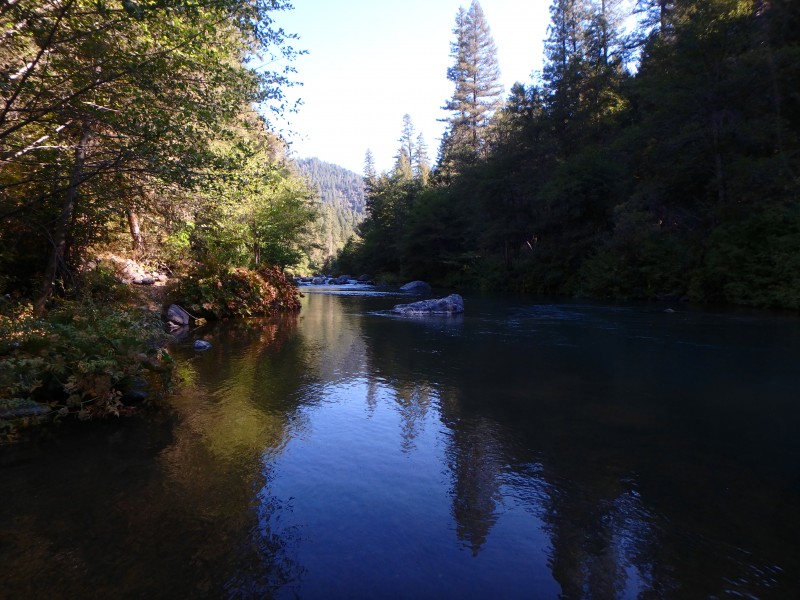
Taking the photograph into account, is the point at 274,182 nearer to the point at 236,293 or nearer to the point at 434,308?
the point at 236,293

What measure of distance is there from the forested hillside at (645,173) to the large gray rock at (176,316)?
2088cm

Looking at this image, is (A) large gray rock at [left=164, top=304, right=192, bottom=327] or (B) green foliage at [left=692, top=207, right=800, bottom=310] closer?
(A) large gray rock at [left=164, top=304, right=192, bottom=327]

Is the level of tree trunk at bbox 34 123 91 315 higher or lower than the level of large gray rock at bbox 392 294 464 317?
higher

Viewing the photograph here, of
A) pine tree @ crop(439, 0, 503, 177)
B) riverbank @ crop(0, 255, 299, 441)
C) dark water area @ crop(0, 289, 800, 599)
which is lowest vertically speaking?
dark water area @ crop(0, 289, 800, 599)

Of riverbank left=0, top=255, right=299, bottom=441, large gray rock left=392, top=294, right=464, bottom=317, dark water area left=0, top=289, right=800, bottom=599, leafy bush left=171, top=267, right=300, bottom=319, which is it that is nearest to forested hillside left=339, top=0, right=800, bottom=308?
large gray rock left=392, top=294, right=464, bottom=317

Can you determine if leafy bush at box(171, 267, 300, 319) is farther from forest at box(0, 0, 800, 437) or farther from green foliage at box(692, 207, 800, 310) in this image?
green foliage at box(692, 207, 800, 310)

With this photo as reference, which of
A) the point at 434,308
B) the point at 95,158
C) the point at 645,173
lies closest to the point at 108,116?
the point at 95,158

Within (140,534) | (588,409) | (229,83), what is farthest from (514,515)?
(229,83)

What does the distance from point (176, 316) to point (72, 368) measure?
9604 mm

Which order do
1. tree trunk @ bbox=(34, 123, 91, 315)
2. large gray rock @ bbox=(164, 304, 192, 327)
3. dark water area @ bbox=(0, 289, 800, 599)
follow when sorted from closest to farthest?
dark water area @ bbox=(0, 289, 800, 599), tree trunk @ bbox=(34, 123, 91, 315), large gray rock @ bbox=(164, 304, 192, 327)

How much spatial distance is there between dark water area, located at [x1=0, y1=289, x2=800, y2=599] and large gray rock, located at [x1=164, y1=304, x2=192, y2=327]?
6842 mm

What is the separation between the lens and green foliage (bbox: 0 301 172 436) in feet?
19.6

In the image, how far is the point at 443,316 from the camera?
1934 cm

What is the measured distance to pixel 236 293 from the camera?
59.4 feet
